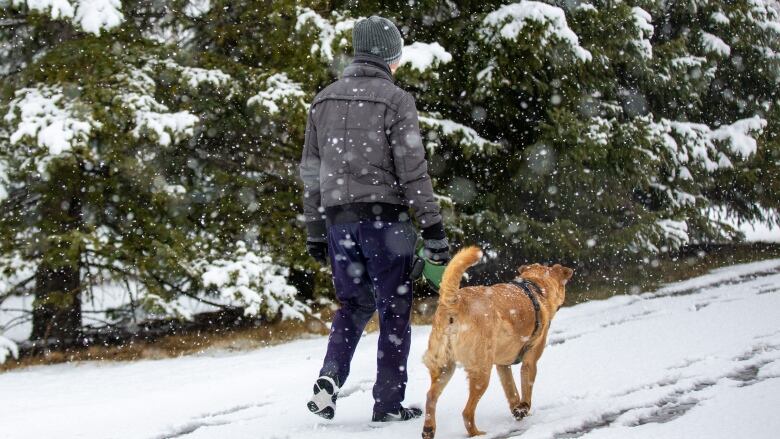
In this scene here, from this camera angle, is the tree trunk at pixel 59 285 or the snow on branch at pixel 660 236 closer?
the tree trunk at pixel 59 285

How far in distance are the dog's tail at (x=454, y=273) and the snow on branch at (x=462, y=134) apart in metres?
4.19

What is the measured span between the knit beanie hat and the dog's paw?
6.71 feet

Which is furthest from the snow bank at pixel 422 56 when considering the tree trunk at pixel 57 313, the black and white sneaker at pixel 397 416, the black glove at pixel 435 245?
the tree trunk at pixel 57 313

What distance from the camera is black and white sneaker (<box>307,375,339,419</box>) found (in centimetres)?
370

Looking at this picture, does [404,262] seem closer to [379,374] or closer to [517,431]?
[379,374]

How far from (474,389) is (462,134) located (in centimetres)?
467

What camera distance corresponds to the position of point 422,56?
6.50 meters

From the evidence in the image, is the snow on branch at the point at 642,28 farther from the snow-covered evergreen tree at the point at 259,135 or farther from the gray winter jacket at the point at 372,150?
the gray winter jacket at the point at 372,150

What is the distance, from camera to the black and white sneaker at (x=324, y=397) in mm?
3695

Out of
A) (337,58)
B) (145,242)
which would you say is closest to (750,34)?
(337,58)

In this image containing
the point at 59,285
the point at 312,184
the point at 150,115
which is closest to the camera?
the point at 312,184

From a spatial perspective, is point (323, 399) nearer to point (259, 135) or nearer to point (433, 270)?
point (433, 270)

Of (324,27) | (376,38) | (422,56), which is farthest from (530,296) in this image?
(324,27)

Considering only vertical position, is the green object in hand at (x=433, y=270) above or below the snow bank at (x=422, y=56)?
below
